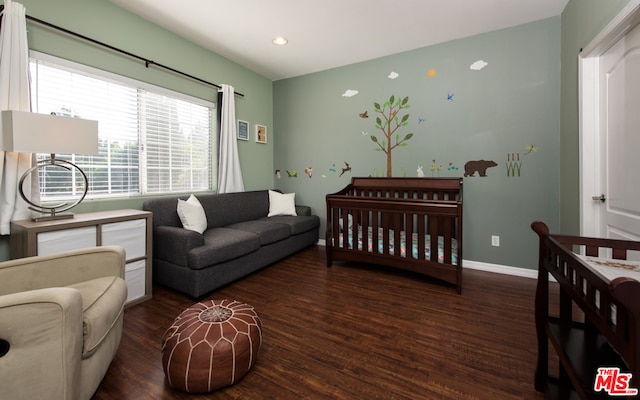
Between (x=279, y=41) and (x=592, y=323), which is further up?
(x=279, y=41)

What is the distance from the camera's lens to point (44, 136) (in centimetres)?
167

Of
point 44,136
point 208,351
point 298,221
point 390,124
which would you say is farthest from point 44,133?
point 390,124

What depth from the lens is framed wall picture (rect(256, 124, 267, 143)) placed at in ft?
12.9

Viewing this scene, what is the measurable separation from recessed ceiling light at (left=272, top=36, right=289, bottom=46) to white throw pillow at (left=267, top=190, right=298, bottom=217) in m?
1.89

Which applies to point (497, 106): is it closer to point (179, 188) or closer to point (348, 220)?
point (348, 220)

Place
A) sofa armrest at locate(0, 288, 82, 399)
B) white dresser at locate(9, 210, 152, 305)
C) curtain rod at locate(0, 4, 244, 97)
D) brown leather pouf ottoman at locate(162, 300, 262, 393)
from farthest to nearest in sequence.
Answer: curtain rod at locate(0, 4, 244, 97), white dresser at locate(9, 210, 152, 305), brown leather pouf ottoman at locate(162, 300, 262, 393), sofa armrest at locate(0, 288, 82, 399)

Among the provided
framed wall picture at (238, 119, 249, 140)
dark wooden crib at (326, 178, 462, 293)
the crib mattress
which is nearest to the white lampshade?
framed wall picture at (238, 119, 249, 140)

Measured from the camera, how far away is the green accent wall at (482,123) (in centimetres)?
255

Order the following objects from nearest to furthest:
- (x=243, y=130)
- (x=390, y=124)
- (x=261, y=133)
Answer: (x=390, y=124) → (x=243, y=130) → (x=261, y=133)

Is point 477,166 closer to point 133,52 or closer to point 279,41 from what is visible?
point 279,41

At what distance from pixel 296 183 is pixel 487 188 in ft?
8.21

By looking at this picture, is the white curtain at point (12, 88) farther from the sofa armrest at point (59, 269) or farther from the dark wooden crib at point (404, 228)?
the dark wooden crib at point (404, 228)

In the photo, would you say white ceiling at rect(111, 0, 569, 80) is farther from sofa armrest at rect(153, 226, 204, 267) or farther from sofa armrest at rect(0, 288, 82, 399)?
sofa armrest at rect(0, 288, 82, 399)

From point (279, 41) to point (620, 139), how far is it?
3043 millimetres
